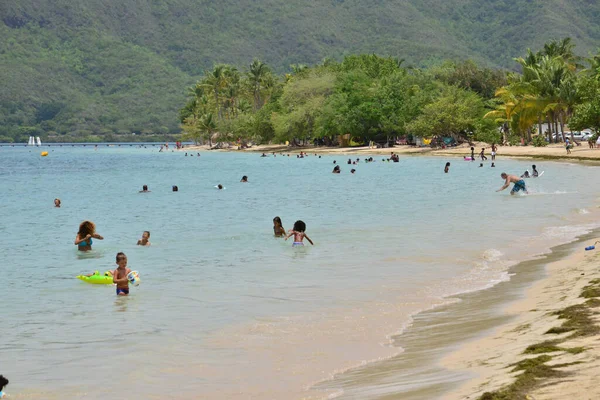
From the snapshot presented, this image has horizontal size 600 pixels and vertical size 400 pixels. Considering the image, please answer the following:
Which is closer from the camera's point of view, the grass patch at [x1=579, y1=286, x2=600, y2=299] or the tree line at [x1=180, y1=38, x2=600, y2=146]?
the grass patch at [x1=579, y1=286, x2=600, y2=299]

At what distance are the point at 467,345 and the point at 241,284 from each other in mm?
→ 7749

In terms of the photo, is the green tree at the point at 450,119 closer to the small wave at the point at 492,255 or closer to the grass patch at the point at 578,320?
the small wave at the point at 492,255

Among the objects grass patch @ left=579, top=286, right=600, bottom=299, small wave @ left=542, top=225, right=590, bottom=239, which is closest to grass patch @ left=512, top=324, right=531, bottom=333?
grass patch @ left=579, top=286, right=600, bottom=299

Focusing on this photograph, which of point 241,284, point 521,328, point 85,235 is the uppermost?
point 85,235

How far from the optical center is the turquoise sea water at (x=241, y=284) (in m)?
10.5

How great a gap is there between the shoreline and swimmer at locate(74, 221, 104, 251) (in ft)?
40.7

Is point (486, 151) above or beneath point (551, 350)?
above

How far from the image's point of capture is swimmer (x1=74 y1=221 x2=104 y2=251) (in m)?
23.5

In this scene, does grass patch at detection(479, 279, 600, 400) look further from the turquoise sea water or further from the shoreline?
the turquoise sea water

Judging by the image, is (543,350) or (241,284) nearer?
(543,350)

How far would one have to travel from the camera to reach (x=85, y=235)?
2398 cm

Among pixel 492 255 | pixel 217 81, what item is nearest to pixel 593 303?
pixel 492 255

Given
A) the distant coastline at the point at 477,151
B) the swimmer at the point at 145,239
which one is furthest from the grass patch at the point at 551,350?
the distant coastline at the point at 477,151

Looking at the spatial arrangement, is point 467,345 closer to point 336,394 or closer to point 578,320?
point 578,320
